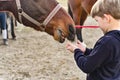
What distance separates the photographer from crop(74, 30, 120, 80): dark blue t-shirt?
72.4 inches

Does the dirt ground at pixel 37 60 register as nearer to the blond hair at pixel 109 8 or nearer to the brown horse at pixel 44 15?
the brown horse at pixel 44 15

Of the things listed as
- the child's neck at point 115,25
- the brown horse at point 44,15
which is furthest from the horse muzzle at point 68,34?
the child's neck at point 115,25

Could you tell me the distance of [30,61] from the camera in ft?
17.5

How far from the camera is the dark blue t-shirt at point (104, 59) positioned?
1.84m

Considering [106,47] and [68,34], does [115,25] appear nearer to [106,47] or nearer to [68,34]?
[106,47]

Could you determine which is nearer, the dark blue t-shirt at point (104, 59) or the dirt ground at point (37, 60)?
the dark blue t-shirt at point (104, 59)

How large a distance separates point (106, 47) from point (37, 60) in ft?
12.0

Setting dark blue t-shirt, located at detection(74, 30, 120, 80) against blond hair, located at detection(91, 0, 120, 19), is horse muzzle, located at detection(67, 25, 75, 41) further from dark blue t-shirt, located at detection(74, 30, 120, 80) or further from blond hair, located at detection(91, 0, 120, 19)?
blond hair, located at detection(91, 0, 120, 19)

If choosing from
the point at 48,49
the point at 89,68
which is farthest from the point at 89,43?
the point at 89,68

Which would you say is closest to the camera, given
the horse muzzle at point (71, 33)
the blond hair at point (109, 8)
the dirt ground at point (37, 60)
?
the blond hair at point (109, 8)

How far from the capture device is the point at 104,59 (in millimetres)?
1856

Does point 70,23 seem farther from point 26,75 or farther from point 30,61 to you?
point 30,61

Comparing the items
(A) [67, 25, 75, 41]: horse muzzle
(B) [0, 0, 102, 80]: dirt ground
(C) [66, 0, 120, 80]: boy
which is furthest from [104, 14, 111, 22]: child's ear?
(B) [0, 0, 102, 80]: dirt ground

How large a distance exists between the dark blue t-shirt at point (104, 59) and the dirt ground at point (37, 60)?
2.65 metres
